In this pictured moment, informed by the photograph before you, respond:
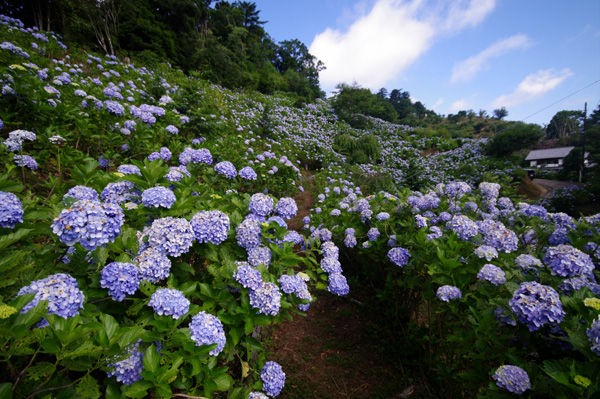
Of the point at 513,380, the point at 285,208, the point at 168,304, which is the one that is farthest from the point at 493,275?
the point at 168,304

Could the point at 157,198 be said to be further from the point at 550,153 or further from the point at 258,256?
the point at 550,153

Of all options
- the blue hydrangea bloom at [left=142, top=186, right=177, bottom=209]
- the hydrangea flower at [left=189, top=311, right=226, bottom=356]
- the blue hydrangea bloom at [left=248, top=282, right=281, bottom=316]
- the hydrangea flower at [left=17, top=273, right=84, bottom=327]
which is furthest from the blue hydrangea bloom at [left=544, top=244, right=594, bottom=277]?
the hydrangea flower at [left=17, top=273, right=84, bottom=327]

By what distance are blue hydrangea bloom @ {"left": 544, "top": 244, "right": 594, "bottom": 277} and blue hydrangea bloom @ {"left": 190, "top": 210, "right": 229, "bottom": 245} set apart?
80.0 inches

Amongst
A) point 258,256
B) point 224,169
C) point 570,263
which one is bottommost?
point 258,256

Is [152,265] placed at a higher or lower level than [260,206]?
lower

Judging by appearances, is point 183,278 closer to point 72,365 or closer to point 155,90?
point 72,365

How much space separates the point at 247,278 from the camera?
1440 mm

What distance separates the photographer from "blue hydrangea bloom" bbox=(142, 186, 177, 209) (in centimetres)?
158

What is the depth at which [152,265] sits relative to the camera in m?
1.29

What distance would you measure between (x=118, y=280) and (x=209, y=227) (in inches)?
19.3

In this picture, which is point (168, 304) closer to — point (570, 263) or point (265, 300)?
point (265, 300)

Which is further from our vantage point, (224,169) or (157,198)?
(224,169)

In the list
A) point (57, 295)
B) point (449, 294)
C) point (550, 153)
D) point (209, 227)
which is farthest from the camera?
point (550, 153)

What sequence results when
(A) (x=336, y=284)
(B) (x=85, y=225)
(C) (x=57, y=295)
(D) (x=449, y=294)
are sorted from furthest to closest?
(A) (x=336, y=284) < (D) (x=449, y=294) < (B) (x=85, y=225) < (C) (x=57, y=295)
